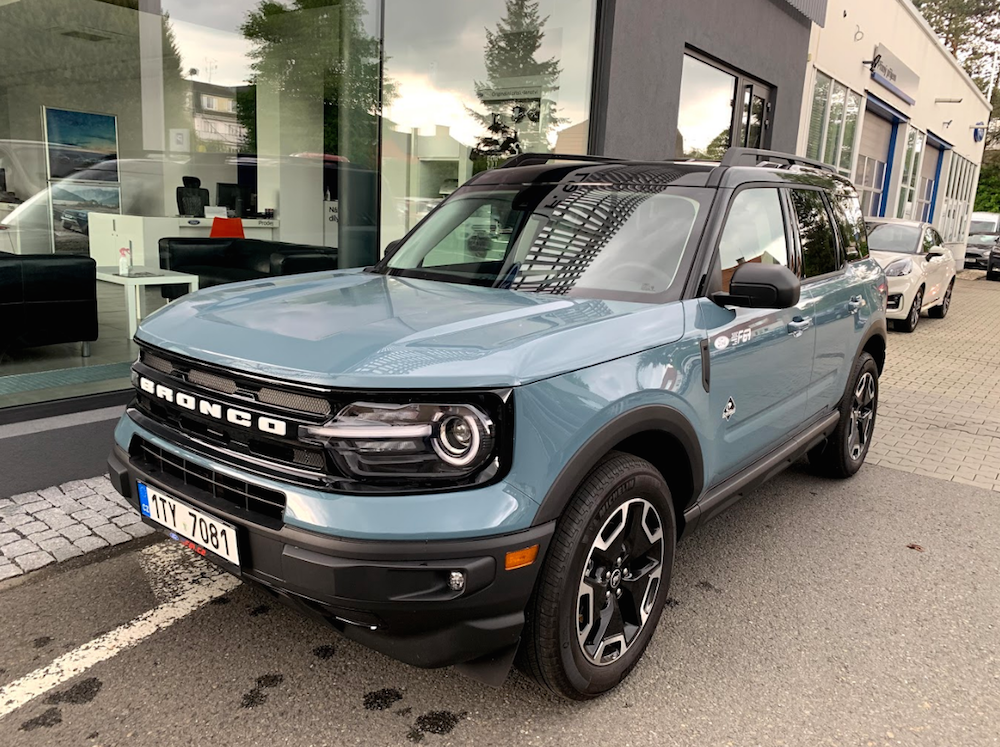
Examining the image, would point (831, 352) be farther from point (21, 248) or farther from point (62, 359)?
point (21, 248)

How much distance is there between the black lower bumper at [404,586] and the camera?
206cm

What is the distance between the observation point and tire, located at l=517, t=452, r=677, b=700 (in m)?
2.33

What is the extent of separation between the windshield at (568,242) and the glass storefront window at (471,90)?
3.46 m

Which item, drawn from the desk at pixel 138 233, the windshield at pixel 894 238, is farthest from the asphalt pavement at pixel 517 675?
the windshield at pixel 894 238

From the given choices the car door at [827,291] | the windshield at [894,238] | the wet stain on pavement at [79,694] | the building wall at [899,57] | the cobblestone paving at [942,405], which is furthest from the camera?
the building wall at [899,57]

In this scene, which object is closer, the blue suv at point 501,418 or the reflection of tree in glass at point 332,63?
the blue suv at point 501,418

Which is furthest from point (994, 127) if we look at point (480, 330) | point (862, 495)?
point (480, 330)

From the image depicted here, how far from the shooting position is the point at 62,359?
518cm

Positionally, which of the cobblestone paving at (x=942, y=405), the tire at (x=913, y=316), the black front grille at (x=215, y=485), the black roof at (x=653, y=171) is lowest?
the cobblestone paving at (x=942, y=405)

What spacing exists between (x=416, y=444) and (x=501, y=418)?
0.80ft

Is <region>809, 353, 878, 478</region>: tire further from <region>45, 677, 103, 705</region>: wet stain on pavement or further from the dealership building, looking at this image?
the dealership building

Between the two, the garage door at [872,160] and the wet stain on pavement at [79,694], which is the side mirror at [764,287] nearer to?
the wet stain on pavement at [79,694]

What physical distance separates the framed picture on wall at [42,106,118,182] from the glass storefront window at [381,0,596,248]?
319cm

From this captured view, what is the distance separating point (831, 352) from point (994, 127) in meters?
51.0
